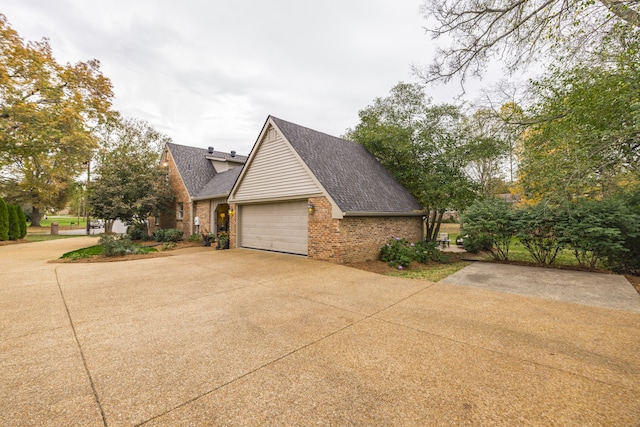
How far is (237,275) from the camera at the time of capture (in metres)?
7.32

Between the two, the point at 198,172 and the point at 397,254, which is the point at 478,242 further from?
the point at 198,172

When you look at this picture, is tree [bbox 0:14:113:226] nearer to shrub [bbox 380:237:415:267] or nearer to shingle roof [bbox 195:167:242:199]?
shingle roof [bbox 195:167:242:199]

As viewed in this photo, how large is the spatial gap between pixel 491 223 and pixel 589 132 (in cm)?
371

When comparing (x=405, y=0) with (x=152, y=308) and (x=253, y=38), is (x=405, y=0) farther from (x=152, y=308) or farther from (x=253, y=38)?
(x=152, y=308)

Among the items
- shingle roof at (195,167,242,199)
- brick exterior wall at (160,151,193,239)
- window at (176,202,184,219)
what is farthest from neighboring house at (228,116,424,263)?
window at (176,202,184,219)

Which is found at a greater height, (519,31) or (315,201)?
(519,31)

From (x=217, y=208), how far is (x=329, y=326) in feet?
44.0

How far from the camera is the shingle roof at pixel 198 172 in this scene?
1692cm

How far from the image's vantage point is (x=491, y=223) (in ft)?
30.4

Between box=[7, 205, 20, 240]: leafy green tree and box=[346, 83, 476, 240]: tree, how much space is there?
23.3m

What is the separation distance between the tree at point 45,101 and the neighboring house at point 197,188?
198 inches

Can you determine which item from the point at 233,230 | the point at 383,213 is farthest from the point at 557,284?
the point at 233,230

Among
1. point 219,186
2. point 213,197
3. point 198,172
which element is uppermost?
point 198,172

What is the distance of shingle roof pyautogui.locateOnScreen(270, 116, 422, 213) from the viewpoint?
9570 mm
